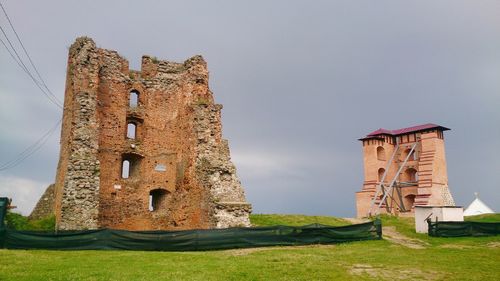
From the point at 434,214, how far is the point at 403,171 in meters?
18.7

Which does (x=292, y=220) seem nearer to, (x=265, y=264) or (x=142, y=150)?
(x=142, y=150)

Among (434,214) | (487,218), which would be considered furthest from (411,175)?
(434,214)

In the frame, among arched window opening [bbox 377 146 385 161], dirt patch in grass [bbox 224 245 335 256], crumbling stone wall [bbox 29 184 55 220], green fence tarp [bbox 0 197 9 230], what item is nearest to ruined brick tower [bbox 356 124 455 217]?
arched window opening [bbox 377 146 385 161]

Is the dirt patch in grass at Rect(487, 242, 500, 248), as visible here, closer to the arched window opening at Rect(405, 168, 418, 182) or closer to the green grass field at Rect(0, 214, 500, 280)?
the green grass field at Rect(0, 214, 500, 280)

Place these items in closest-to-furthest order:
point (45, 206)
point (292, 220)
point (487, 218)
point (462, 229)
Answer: point (462, 229), point (45, 206), point (292, 220), point (487, 218)

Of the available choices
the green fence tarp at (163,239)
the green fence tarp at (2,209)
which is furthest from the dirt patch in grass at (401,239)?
the green fence tarp at (2,209)

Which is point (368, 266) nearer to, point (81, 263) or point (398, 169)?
point (81, 263)

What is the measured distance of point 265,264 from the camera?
491 inches

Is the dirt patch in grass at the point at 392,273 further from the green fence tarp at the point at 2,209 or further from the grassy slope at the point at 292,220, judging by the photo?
the grassy slope at the point at 292,220

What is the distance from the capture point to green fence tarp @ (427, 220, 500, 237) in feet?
71.4

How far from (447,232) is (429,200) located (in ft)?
50.9

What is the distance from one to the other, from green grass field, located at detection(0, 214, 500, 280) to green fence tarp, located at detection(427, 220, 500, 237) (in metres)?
5.11

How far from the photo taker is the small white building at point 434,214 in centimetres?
2311

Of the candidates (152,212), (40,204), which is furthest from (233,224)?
(40,204)
